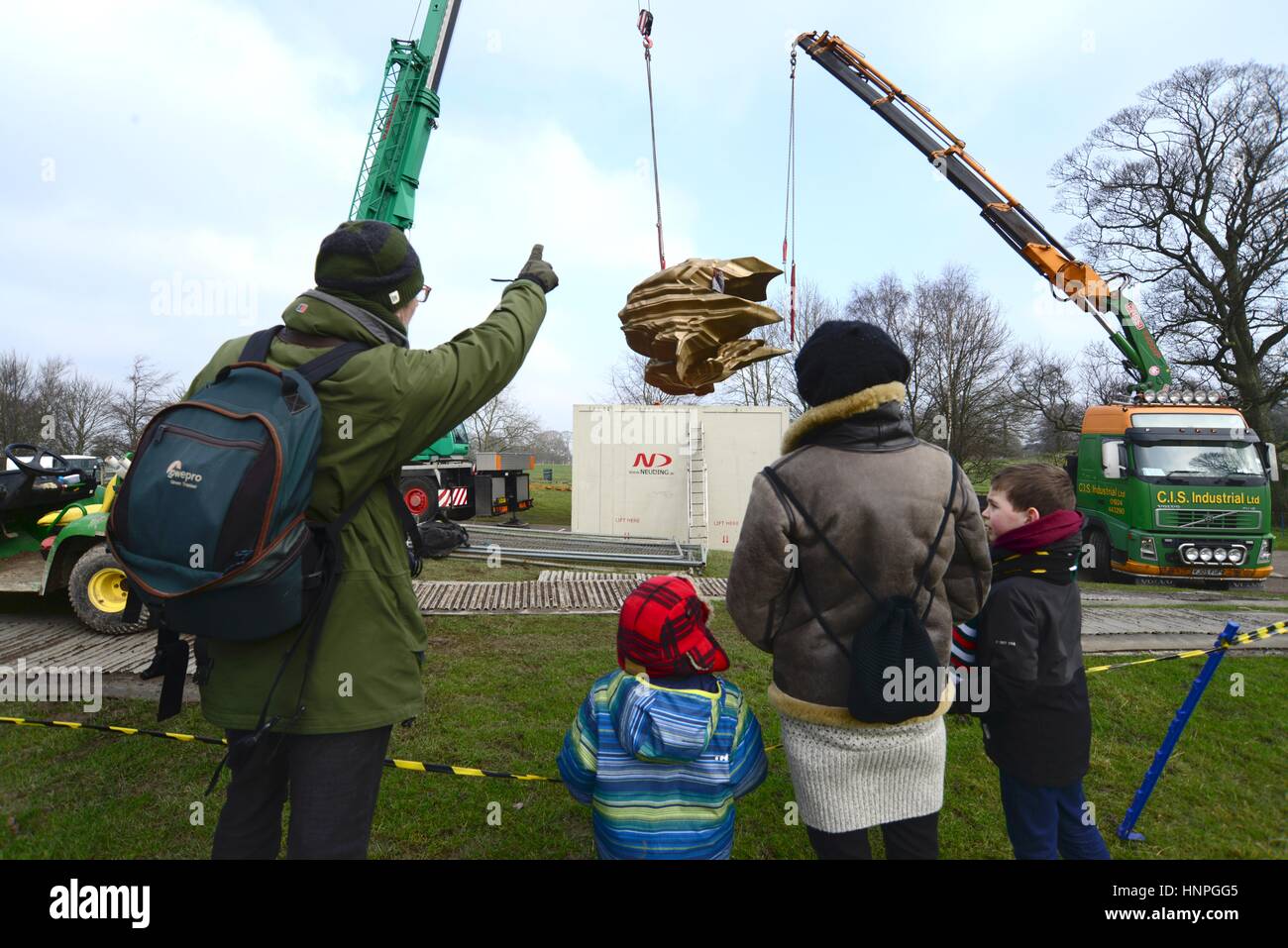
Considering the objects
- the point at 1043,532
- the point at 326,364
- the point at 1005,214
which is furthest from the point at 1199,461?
the point at 326,364

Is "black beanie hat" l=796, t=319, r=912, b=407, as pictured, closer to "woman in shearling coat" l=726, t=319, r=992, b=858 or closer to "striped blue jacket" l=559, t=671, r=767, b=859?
"woman in shearling coat" l=726, t=319, r=992, b=858

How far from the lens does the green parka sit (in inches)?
61.6

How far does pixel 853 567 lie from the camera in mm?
1846

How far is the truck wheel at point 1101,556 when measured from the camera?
12.3 metres

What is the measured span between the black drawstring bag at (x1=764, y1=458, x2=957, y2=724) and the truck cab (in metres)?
11.9

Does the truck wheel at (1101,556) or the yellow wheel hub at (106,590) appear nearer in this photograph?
the yellow wheel hub at (106,590)

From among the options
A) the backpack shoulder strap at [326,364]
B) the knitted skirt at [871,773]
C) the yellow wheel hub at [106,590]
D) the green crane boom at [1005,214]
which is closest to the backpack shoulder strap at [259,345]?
the backpack shoulder strap at [326,364]

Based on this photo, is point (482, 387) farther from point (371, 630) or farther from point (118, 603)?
point (118, 603)

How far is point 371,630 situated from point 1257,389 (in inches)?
1155

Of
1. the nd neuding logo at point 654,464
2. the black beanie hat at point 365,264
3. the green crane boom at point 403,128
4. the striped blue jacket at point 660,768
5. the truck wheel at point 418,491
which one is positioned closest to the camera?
the black beanie hat at point 365,264

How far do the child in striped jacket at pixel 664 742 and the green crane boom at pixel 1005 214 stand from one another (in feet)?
38.0

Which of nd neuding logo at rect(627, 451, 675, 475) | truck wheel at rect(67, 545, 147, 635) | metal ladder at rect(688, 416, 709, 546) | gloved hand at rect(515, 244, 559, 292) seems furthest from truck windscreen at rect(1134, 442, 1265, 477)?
truck wheel at rect(67, 545, 147, 635)

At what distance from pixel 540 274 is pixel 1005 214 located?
1299cm

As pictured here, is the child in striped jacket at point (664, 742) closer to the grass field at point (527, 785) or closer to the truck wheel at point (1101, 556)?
the grass field at point (527, 785)
